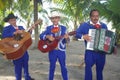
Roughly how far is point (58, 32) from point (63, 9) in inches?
678

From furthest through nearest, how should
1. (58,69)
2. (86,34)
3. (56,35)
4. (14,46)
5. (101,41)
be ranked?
(58,69) < (14,46) < (56,35) < (86,34) < (101,41)

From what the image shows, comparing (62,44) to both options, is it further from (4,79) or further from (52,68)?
(4,79)

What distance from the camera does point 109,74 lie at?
10.0 metres

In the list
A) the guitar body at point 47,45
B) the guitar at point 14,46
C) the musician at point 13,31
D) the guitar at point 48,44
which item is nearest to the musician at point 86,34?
the guitar at point 48,44

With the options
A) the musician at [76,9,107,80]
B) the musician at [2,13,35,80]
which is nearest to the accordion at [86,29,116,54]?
the musician at [76,9,107,80]

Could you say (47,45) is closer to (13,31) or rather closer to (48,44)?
(48,44)

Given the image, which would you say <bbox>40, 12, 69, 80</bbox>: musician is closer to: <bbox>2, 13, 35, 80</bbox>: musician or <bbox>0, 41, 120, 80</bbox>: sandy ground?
<bbox>2, 13, 35, 80</bbox>: musician

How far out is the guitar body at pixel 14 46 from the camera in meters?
7.72

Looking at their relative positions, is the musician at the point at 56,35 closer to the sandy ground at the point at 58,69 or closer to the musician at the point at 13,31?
the musician at the point at 13,31

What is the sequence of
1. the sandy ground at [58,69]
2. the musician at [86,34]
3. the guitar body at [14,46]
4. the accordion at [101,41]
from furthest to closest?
the sandy ground at [58,69]
the guitar body at [14,46]
the musician at [86,34]
the accordion at [101,41]

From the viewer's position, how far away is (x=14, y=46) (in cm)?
790

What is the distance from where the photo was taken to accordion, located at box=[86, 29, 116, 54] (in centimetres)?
723

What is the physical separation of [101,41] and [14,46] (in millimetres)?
1948

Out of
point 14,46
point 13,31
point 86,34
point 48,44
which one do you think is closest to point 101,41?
point 86,34
